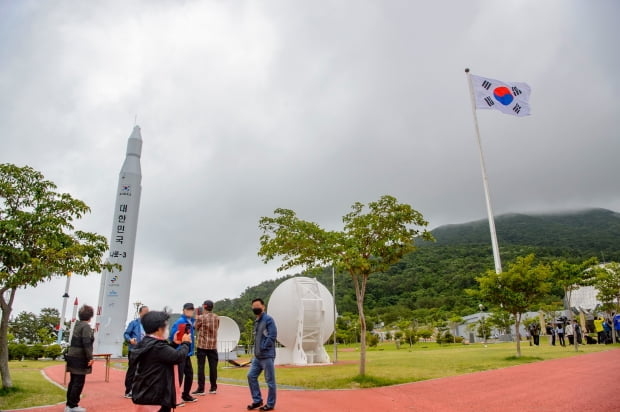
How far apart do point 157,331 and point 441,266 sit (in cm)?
8001

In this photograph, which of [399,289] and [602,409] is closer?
[602,409]

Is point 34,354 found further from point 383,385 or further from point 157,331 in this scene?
point 157,331

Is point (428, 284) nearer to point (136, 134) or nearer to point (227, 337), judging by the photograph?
point (227, 337)

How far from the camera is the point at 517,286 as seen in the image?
17359 millimetres

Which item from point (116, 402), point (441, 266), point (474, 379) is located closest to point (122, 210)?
point (116, 402)

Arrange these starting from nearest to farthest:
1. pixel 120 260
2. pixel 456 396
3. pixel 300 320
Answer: pixel 456 396 → pixel 300 320 → pixel 120 260

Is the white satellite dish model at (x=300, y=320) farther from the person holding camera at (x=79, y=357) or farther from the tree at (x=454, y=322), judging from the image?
the tree at (x=454, y=322)

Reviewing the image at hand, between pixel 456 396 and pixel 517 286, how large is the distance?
1099 centimetres

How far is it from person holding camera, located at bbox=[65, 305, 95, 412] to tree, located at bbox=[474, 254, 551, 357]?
15608 millimetres

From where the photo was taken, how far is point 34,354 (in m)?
28.2

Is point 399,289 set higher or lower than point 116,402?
higher

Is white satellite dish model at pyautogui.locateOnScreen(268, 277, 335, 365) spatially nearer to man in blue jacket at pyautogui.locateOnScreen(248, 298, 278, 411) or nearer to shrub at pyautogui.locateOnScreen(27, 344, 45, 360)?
man in blue jacket at pyautogui.locateOnScreen(248, 298, 278, 411)

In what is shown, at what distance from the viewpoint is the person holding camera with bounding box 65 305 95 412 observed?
660cm

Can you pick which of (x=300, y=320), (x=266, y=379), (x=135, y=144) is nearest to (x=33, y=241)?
(x=266, y=379)
